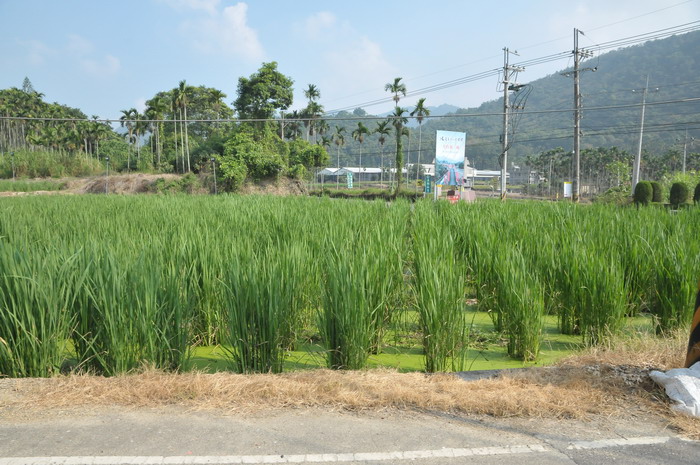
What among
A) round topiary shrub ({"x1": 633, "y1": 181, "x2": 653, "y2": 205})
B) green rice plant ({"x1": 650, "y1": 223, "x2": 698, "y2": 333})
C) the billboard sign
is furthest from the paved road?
round topiary shrub ({"x1": 633, "y1": 181, "x2": 653, "y2": 205})

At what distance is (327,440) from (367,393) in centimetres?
53

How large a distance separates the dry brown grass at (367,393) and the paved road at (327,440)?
0.10 m

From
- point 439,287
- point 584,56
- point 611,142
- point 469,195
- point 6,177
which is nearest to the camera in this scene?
point 439,287

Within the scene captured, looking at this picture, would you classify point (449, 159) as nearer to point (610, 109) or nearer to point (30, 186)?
point (30, 186)

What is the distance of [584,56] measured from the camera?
26.8m

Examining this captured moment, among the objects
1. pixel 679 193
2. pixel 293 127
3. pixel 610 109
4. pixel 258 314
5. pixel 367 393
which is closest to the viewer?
pixel 367 393

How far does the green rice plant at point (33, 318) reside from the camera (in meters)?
3.42

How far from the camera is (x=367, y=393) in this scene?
9.95ft

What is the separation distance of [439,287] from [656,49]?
150 meters

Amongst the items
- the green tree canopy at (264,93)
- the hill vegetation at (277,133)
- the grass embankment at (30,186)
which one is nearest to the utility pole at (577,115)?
the hill vegetation at (277,133)

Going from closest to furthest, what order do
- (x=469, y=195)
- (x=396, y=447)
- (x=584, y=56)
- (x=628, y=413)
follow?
(x=396, y=447) → (x=628, y=413) → (x=469, y=195) → (x=584, y=56)

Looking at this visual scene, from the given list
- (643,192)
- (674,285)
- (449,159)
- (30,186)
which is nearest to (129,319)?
(674,285)

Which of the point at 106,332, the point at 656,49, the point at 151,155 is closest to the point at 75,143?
the point at 151,155

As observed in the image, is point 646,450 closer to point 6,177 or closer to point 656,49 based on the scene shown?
point 6,177
